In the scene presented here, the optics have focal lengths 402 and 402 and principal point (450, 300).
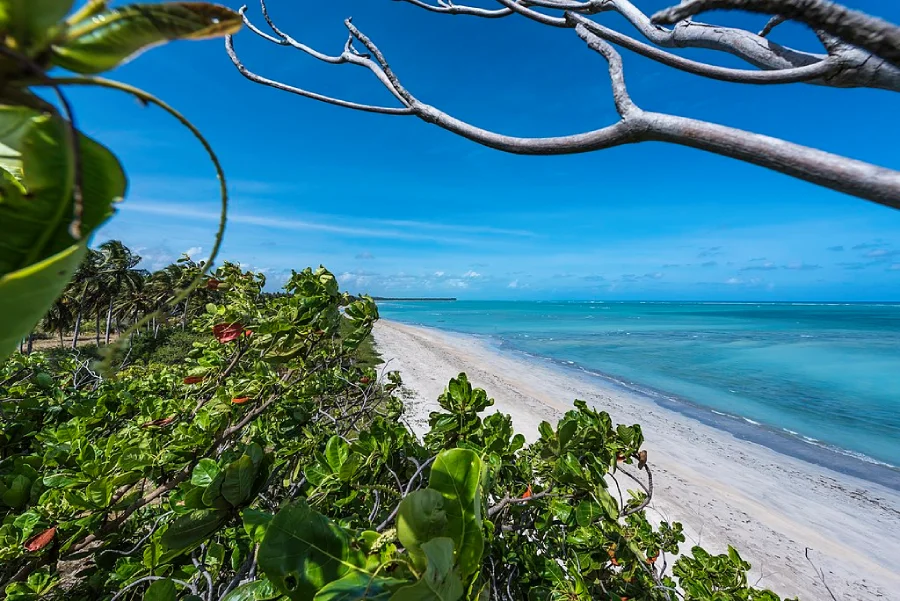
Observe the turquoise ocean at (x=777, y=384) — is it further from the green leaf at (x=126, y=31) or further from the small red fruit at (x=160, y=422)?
the green leaf at (x=126, y=31)

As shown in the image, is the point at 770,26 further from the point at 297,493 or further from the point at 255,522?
the point at 297,493

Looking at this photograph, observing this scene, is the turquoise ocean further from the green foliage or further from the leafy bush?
the green foliage

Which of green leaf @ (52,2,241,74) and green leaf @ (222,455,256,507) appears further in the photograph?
green leaf @ (222,455,256,507)

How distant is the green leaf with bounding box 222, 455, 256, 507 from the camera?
1117mm

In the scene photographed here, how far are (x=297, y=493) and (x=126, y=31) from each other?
5.84 ft

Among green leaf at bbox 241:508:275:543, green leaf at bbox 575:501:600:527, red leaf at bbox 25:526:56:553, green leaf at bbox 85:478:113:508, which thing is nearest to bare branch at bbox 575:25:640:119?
green leaf at bbox 241:508:275:543

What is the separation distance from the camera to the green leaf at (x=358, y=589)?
2.10 ft

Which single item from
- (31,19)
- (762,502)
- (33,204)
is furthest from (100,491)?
(762,502)

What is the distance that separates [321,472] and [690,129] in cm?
136

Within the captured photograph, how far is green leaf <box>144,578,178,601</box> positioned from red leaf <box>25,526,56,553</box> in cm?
77

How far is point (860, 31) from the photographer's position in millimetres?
485

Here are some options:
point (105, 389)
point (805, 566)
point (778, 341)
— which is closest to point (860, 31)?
point (105, 389)

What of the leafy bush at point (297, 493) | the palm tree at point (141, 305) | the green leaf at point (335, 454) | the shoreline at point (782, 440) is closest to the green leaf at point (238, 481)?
the leafy bush at point (297, 493)

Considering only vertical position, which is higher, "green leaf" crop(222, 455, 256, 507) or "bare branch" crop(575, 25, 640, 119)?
"bare branch" crop(575, 25, 640, 119)
